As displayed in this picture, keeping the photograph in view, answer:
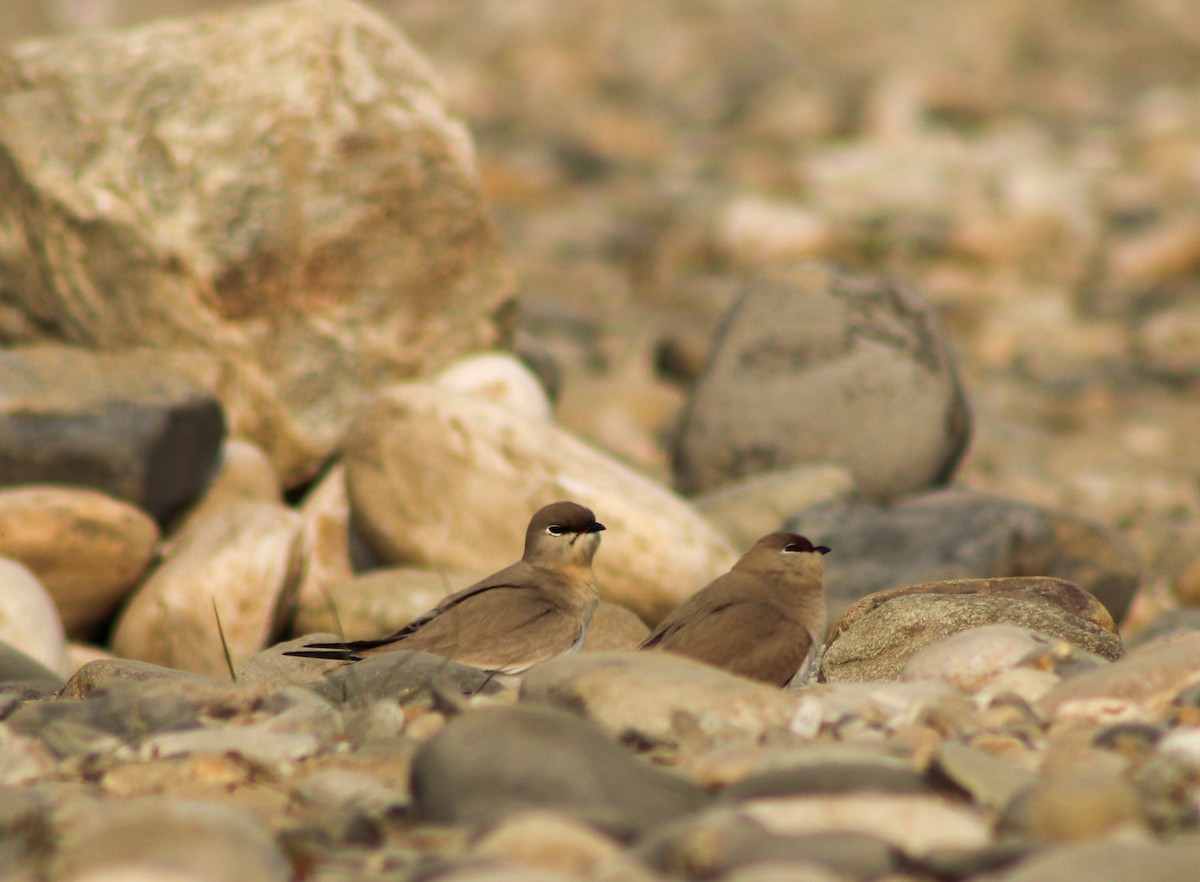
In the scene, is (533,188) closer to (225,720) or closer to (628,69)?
(628,69)

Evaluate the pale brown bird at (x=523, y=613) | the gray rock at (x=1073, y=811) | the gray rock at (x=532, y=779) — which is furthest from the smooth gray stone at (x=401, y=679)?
the gray rock at (x=1073, y=811)

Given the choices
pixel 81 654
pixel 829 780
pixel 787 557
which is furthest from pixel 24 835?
pixel 81 654

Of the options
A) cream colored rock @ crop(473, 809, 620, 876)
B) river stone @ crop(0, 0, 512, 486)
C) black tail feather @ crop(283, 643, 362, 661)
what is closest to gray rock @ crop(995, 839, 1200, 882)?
cream colored rock @ crop(473, 809, 620, 876)

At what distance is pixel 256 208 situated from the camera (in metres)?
8.70

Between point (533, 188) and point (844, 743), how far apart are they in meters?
19.3

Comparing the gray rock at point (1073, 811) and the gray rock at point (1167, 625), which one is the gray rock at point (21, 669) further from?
the gray rock at point (1167, 625)

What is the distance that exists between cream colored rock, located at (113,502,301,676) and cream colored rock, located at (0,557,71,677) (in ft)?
1.49

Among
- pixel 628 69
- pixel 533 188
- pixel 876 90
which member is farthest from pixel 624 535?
pixel 628 69

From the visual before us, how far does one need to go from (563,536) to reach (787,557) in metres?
0.95

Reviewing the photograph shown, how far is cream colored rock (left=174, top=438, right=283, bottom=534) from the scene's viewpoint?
857cm

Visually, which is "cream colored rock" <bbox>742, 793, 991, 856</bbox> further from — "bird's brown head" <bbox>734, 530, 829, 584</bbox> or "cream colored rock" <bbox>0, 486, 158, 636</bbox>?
"cream colored rock" <bbox>0, 486, 158, 636</bbox>

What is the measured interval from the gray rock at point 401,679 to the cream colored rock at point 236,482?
3566 mm

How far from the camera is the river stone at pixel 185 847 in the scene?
10.5 ft

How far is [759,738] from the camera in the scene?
440cm
